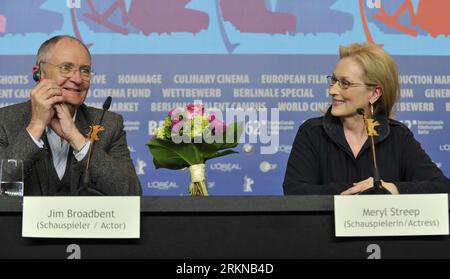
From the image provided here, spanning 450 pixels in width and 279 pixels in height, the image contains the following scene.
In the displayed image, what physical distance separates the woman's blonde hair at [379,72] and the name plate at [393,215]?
1058 mm

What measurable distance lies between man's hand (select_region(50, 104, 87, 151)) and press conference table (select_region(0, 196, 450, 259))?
0.72 metres

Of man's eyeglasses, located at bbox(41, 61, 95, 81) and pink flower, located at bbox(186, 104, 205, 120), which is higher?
man's eyeglasses, located at bbox(41, 61, 95, 81)

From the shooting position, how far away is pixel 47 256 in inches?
70.6

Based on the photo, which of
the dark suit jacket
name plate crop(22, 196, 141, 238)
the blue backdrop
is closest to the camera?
name plate crop(22, 196, 141, 238)

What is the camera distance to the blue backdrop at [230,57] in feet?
11.9

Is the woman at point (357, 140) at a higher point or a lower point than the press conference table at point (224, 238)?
higher

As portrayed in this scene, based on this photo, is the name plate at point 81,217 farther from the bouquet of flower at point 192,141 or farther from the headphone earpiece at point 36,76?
the headphone earpiece at point 36,76

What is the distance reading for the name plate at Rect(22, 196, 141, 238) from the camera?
177cm

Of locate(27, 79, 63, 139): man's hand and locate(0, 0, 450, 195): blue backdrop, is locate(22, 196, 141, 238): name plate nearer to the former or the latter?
locate(27, 79, 63, 139): man's hand

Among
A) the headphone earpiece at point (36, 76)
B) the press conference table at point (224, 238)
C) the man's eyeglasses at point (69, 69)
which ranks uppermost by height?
the man's eyeglasses at point (69, 69)

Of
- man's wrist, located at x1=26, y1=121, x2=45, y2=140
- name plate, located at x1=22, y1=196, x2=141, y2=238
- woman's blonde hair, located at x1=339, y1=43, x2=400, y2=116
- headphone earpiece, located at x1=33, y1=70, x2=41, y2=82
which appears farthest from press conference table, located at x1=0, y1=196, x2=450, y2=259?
woman's blonde hair, located at x1=339, y1=43, x2=400, y2=116

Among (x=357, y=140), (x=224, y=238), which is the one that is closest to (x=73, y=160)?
(x=224, y=238)

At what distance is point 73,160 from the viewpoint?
8.23ft

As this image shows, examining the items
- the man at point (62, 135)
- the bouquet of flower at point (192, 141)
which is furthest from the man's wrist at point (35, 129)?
the bouquet of flower at point (192, 141)
